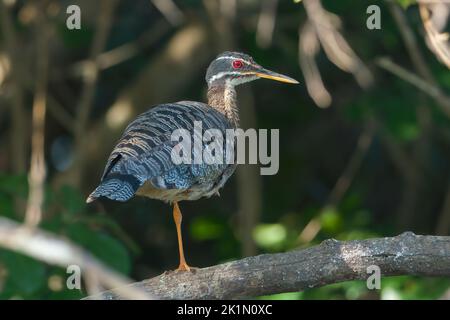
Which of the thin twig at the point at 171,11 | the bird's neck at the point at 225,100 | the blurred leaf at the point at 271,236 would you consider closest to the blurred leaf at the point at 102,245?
the bird's neck at the point at 225,100

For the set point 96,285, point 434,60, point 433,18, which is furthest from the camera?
point 434,60

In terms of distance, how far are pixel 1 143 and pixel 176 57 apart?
1.79 m

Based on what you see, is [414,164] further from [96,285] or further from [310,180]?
[96,285]

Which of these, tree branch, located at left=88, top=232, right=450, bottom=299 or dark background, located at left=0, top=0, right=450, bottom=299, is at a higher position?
dark background, located at left=0, top=0, right=450, bottom=299

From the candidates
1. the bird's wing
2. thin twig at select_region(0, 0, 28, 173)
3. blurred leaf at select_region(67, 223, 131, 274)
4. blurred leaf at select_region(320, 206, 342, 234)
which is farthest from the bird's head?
thin twig at select_region(0, 0, 28, 173)

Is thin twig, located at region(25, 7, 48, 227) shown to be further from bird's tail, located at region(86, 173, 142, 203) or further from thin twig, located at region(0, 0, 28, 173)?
bird's tail, located at region(86, 173, 142, 203)

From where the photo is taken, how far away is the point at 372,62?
326 inches

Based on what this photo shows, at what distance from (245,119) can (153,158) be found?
11.6 ft

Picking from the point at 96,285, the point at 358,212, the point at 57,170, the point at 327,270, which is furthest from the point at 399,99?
the point at 96,285

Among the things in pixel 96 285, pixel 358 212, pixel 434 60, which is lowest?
pixel 96 285

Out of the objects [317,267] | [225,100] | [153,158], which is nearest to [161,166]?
[153,158]

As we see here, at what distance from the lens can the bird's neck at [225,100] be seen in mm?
6043

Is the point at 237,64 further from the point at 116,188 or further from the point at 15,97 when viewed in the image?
the point at 15,97

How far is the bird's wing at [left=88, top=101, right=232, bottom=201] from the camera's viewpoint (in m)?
4.32
